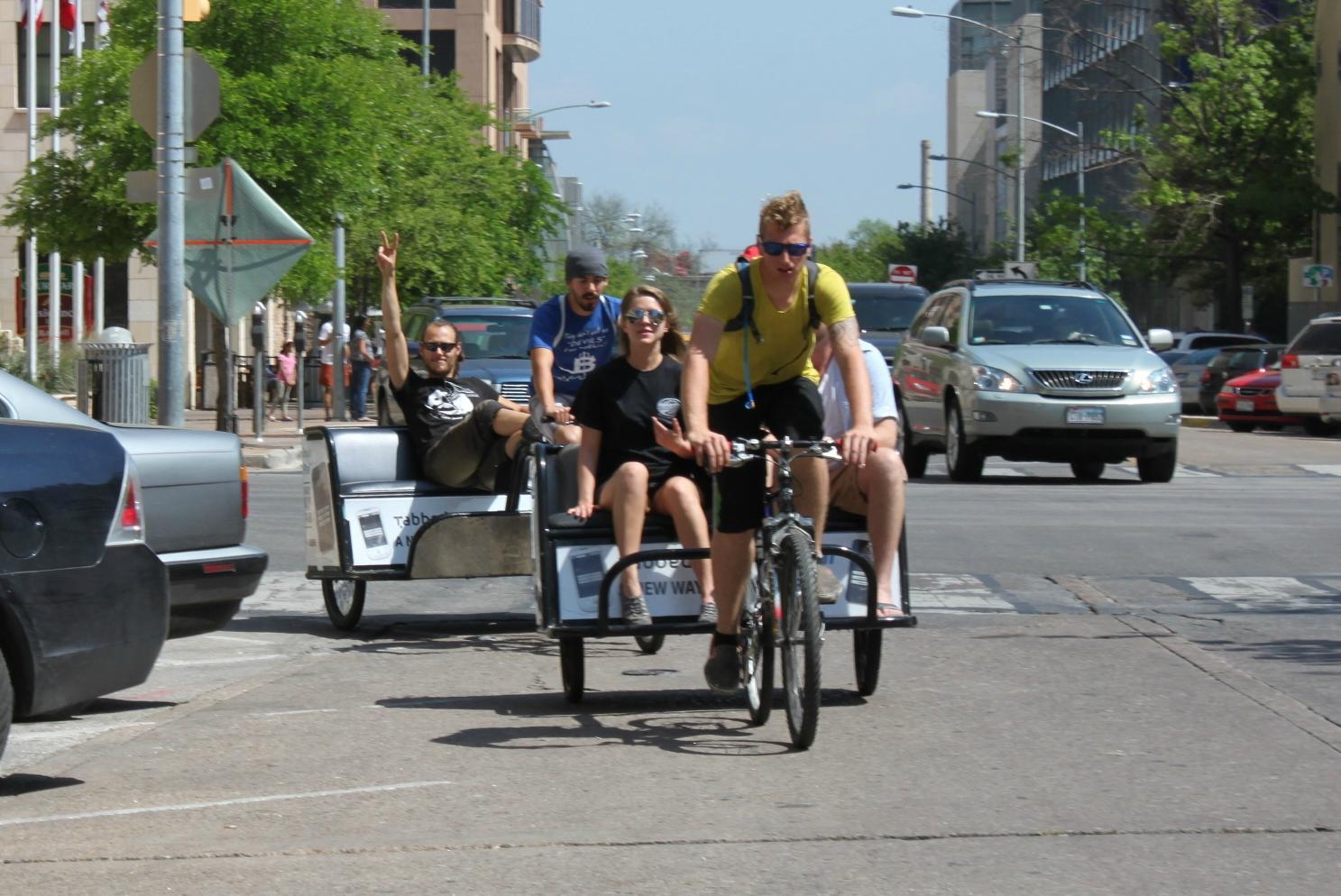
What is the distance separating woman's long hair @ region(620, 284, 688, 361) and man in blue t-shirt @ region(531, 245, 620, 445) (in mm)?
1410

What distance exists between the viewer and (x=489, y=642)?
1070 centimetres

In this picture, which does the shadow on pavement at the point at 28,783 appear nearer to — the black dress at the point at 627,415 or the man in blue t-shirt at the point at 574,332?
the black dress at the point at 627,415

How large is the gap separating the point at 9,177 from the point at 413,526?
3697 centimetres

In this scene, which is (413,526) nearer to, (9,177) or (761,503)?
(761,503)

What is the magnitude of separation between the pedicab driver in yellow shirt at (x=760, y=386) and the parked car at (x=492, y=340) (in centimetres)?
1150

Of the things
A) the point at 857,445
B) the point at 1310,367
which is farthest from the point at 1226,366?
the point at 857,445

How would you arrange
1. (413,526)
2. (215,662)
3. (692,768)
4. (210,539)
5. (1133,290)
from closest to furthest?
(692,768) → (210,539) → (215,662) → (413,526) → (1133,290)

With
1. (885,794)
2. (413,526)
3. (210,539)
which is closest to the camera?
(885,794)

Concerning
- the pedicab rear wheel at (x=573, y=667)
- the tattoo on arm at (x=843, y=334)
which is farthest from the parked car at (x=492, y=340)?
the tattoo on arm at (x=843, y=334)

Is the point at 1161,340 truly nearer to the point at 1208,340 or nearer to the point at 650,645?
the point at 650,645

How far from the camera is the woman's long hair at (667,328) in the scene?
8.99 m

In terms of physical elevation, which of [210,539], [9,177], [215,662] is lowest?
[215,662]

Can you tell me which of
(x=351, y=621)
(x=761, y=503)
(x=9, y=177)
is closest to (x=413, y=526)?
(x=351, y=621)

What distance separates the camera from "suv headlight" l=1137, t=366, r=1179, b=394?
67.8 ft
